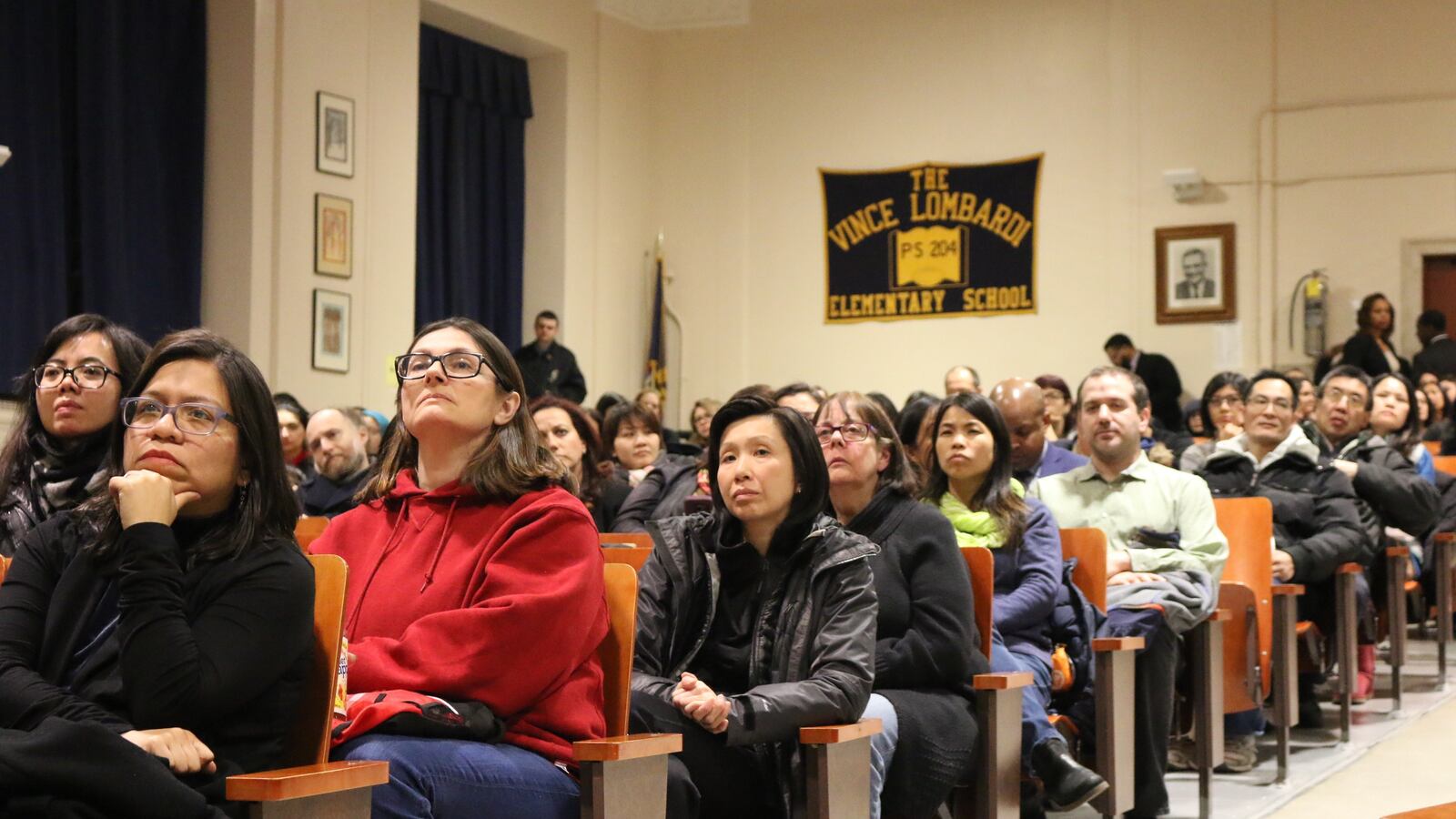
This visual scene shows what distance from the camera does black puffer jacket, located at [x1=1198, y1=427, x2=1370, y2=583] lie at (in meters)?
5.25

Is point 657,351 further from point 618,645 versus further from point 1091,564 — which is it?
point 618,645

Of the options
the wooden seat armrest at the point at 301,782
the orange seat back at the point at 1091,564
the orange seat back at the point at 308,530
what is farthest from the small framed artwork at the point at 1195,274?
the wooden seat armrest at the point at 301,782

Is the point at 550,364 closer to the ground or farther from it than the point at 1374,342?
closer to the ground

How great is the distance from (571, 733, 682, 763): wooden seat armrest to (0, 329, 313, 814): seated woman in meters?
0.41

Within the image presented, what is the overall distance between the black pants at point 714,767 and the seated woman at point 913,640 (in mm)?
221

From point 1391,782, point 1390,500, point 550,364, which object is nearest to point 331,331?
point 550,364

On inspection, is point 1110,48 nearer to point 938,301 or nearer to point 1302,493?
point 938,301

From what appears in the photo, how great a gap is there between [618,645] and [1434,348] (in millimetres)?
9579

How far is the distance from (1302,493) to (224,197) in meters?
6.67

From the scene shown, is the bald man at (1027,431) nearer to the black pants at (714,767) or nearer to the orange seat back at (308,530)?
the orange seat back at (308,530)

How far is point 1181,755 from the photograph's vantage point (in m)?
4.98

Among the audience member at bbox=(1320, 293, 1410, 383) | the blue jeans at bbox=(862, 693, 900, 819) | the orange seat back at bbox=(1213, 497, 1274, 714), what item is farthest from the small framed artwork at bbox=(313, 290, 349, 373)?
the blue jeans at bbox=(862, 693, 900, 819)

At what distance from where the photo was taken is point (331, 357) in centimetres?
1001

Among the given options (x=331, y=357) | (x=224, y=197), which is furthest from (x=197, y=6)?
(x=331, y=357)
